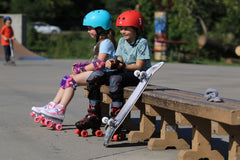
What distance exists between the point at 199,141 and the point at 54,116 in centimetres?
206

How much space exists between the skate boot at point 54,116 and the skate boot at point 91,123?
0.97ft

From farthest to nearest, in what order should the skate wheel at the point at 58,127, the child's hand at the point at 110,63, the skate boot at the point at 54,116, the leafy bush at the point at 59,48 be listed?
the leafy bush at the point at 59,48, the skate wheel at the point at 58,127, the skate boot at the point at 54,116, the child's hand at the point at 110,63

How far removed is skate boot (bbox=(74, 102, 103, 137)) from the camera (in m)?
5.88

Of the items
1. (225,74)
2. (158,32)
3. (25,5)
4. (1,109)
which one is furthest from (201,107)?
(25,5)

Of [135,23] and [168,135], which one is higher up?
[135,23]

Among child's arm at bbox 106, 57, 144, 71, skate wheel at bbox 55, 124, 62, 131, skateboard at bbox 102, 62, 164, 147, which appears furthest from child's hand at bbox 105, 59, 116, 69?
skate wheel at bbox 55, 124, 62, 131

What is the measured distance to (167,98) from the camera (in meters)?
4.88

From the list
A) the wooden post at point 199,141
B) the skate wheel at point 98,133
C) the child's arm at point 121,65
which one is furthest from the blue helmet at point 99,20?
the wooden post at point 199,141

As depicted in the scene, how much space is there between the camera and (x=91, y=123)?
5891 millimetres

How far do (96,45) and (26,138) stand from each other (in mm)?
1391

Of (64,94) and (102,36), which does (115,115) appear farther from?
(102,36)

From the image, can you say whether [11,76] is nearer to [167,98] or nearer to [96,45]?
[96,45]

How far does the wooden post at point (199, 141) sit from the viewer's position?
4.74 metres

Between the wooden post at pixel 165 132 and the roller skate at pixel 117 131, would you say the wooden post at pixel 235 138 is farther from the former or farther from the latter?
the roller skate at pixel 117 131
